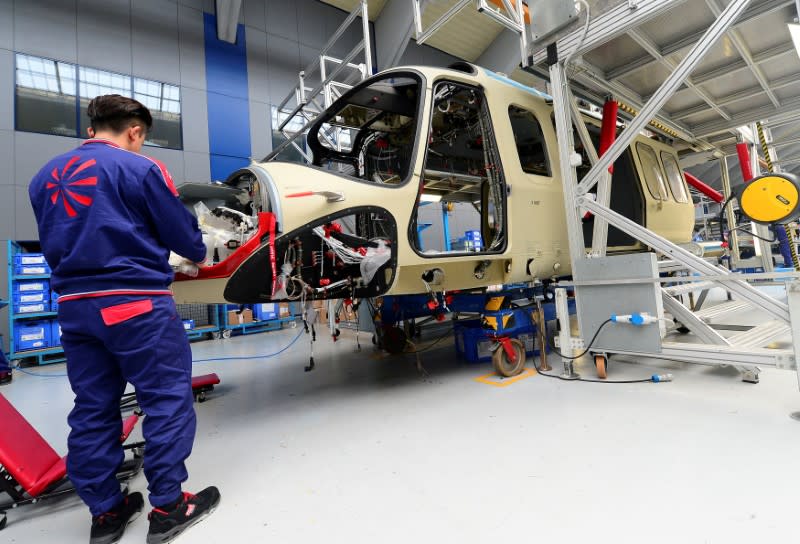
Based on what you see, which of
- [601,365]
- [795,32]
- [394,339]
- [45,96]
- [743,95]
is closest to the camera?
[601,365]

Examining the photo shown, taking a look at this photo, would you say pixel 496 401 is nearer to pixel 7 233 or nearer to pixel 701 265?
pixel 701 265

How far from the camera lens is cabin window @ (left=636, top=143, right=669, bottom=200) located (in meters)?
4.38

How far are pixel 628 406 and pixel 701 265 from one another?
1012 mm

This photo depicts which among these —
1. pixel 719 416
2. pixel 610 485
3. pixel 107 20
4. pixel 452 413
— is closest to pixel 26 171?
pixel 107 20

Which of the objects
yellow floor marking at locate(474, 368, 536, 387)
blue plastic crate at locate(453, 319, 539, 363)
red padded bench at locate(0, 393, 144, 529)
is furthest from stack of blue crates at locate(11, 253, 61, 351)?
yellow floor marking at locate(474, 368, 536, 387)

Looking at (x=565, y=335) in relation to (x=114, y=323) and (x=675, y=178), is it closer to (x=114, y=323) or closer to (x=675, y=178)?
(x=114, y=323)

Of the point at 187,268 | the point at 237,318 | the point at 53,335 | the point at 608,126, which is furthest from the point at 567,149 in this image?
the point at 53,335

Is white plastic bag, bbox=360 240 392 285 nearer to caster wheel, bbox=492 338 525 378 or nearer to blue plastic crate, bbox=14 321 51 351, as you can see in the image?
caster wheel, bbox=492 338 525 378

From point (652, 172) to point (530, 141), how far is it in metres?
1.77

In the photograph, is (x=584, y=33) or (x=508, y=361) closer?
(x=584, y=33)

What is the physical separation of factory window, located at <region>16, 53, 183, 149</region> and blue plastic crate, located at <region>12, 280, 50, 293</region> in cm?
308

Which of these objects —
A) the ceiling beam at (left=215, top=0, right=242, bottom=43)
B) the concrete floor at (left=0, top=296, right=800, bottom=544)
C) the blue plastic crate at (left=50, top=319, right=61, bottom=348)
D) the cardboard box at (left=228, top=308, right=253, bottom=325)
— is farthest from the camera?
the ceiling beam at (left=215, top=0, right=242, bottom=43)

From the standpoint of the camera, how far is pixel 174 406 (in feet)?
4.87

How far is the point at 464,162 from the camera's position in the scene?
4.86 meters
